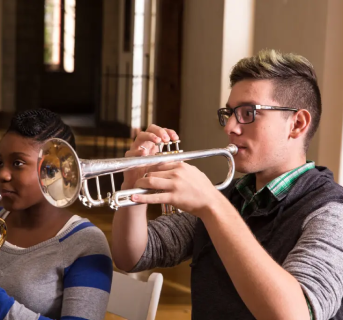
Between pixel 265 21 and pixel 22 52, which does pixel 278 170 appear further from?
pixel 22 52

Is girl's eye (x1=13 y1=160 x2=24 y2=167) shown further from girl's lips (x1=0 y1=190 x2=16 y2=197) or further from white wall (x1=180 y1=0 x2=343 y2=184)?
white wall (x1=180 y1=0 x2=343 y2=184)

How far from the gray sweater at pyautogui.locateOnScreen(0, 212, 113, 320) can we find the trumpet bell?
0.30 m

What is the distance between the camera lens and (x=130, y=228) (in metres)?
1.69

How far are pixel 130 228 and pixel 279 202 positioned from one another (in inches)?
16.1

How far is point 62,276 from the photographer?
60.7 inches

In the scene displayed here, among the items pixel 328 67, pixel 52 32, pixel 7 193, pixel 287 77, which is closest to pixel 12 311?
pixel 7 193

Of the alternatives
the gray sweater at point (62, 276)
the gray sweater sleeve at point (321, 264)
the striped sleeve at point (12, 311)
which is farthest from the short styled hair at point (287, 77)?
the striped sleeve at point (12, 311)

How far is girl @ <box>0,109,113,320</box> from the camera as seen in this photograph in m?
1.50

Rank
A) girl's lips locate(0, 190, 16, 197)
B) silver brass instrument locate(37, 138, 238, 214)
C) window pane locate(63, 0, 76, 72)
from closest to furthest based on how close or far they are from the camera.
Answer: silver brass instrument locate(37, 138, 238, 214), girl's lips locate(0, 190, 16, 197), window pane locate(63, 0, 76, 72)

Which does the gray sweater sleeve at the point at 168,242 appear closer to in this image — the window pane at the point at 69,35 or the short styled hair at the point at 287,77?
the short styled hair at the point at 287,77

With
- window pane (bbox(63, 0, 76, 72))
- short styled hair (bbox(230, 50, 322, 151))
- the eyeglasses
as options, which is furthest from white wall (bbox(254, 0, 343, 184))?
window pane (bbox(63, 0, 76, 72))

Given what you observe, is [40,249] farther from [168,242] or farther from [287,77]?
[287,77]

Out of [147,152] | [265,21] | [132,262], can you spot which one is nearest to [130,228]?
[132,262]

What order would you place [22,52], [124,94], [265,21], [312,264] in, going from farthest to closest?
[22,52]
[124,94]
[265,21]
[312,264]
